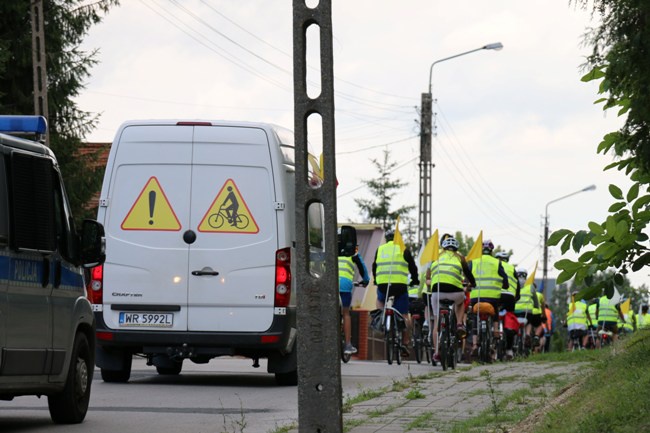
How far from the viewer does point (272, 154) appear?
50.5 feet

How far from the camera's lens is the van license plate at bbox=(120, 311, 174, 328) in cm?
1552

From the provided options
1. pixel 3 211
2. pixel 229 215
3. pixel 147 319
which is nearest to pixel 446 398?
pixel 229 215

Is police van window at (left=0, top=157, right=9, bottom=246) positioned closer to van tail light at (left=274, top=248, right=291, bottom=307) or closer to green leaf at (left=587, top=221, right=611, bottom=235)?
green leaf at (left=587, top=221, right=611, bottom=235)

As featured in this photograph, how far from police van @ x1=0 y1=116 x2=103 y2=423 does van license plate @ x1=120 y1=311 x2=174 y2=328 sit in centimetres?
298

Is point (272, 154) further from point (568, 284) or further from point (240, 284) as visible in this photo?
point (568, 284)

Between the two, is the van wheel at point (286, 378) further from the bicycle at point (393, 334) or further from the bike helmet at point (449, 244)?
the bicycle at point (393, 334)

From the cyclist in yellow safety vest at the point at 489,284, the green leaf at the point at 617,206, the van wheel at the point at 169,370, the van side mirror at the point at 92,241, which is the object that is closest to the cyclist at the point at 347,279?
the cyclist in yellow safety vest at the point at 489,284

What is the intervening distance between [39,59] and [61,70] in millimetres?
2161

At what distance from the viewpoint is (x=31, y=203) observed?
11.1 metres

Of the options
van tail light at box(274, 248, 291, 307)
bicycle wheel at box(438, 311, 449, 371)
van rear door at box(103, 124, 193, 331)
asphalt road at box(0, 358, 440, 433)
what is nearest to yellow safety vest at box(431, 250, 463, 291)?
bicycle wheel at box(438, 311, 449, 371)

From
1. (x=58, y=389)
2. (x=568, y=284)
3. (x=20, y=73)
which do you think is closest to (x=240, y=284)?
(x=58, y=389)

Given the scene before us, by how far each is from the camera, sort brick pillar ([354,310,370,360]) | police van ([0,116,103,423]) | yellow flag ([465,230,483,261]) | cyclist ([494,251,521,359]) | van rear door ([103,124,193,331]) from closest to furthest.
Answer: police van ([0,116,103,423])
van rear door ([103,124,193,331])
yellow flag ([465,230,483,261])
cyclist ([494,251,521,359])
brick pillar ([354,310,370,360])

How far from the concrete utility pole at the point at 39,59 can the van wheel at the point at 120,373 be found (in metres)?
17.9

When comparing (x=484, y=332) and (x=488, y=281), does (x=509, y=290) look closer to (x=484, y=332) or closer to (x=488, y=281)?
(x=488, y=281)
